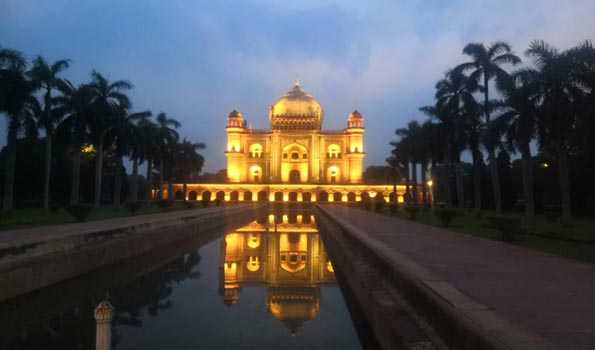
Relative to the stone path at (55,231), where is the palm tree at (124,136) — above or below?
above

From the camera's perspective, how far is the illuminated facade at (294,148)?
191ft

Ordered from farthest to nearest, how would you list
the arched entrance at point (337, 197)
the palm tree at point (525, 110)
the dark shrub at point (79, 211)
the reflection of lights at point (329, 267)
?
the arched entrance at point (337, 197), the palm tree at point (525, 110), the dark shrub at point (79, 211), the reflection of lights at point (329, 267)

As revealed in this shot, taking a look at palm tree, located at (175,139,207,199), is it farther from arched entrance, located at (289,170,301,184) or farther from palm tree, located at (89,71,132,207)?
palm tree, located at (89,71,132,207)

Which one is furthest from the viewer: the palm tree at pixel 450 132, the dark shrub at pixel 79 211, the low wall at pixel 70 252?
the palm tree at pixel 450 132

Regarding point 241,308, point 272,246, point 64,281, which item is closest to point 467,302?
point 241,308

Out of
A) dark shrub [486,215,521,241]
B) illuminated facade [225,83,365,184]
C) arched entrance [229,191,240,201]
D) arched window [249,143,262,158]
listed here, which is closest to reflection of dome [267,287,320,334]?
dark shrub [486,215,521,241]

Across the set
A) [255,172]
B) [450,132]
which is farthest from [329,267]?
→ [255,172]

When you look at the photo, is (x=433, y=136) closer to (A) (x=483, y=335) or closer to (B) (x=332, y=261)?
(B) (x=332, y=261)

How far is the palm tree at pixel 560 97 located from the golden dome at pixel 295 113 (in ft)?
137

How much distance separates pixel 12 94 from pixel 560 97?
22.7m

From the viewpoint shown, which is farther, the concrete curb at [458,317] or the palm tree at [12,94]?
the palm tree at [12,94]

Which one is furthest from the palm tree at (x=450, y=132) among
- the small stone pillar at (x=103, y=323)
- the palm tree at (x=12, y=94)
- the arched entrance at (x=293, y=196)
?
the small stone pillar at (x=103, y=323)

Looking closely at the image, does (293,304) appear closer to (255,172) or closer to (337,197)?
(337,197)

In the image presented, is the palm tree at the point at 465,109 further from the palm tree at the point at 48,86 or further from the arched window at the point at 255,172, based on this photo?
the arched window at the point at 255,172
